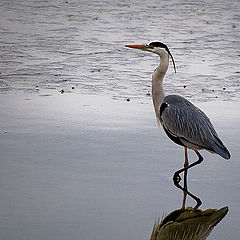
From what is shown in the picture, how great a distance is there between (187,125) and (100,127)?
1.68 m

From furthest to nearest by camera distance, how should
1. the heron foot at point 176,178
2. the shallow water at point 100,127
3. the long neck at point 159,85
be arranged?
the long neck at point 159,85
the heron foot at point 176,178
the shallow water at point 100,127

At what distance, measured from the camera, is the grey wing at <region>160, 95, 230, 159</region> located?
23.8 ft

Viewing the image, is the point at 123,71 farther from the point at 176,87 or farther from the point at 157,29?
the point at 157,29

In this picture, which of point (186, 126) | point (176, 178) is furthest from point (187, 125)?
point (176, 178)

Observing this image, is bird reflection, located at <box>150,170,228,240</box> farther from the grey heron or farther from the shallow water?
the grey heron

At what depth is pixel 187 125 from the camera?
7.45 meters

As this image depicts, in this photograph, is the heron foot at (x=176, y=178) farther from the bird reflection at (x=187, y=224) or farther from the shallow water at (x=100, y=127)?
A: the bird reflection at (x=187, y=224)

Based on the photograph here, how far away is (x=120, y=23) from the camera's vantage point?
1761 cm

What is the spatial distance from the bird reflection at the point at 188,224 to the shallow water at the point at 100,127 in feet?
0.26

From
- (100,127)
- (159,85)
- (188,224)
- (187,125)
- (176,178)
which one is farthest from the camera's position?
(100,127)

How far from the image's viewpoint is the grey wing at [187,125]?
7254 mm

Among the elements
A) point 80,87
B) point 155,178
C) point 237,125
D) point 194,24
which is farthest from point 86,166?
point 194,24

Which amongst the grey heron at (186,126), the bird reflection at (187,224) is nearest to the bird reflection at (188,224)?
the bird reflection at (187,224)

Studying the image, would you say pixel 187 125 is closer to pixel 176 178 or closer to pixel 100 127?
pixel 176 178
